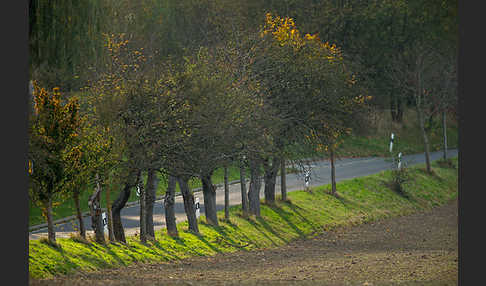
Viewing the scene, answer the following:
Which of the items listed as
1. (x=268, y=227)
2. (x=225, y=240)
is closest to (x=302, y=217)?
Result: (x=268, y=227)

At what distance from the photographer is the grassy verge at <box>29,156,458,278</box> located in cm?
1568

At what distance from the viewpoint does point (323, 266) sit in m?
17.1

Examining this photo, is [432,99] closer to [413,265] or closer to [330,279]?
[413,265]

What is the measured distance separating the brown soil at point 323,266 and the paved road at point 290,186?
2.89m

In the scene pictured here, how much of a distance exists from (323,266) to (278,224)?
31.0 ft

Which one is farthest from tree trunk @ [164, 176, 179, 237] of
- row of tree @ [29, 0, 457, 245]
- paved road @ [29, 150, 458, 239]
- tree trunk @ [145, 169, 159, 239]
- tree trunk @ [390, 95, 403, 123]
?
tree trunk @ [390, 95, 403, 123]

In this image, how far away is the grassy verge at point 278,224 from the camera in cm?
1568

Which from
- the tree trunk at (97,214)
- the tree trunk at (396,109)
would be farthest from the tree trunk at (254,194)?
the tree trunk at (396,109)

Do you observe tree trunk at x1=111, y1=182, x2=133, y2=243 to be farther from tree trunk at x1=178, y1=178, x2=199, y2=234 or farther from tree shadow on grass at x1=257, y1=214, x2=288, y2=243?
tree shadow on grass at x1=257, y1=214, x2=288, y2=243

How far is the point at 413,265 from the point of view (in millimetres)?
16781

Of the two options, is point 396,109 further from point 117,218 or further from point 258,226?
point 117,218

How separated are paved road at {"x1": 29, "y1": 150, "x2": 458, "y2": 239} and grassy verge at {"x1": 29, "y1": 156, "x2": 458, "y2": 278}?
1222 mm

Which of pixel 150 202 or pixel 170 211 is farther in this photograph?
pixel 170 211

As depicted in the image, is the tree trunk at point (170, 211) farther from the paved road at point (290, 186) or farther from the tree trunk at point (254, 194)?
the tree trunk at point (254, 194)
